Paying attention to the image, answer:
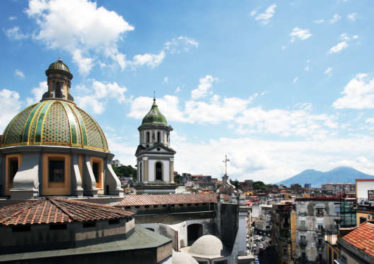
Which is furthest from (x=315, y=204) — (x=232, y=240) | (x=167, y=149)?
(x=167, y=149)

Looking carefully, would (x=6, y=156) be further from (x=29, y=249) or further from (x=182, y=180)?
(x=182, y=180)

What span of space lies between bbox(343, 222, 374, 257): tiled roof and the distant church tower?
23.9 metres

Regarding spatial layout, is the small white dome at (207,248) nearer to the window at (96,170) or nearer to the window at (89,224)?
the window at (96,170)

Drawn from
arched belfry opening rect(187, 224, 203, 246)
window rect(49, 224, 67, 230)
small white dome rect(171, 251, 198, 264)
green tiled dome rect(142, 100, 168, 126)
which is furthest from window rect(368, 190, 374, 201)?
window rect(49, 224, 67, 230)

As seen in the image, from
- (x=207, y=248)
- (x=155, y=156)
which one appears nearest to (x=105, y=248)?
(x=207, y=248)

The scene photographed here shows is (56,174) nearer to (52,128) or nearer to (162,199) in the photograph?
(52,128)

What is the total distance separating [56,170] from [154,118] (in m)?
19.8

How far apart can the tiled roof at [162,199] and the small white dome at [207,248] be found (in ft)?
18.6

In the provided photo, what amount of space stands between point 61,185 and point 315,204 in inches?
1159

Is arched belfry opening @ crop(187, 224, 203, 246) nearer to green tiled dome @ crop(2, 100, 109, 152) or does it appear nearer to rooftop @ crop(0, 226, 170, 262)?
green tiled dome @ crop(2, 100, 109, 152)

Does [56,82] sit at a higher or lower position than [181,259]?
higher

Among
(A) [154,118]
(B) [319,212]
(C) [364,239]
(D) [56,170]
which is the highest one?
(A) [154,118]

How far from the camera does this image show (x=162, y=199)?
27.2m

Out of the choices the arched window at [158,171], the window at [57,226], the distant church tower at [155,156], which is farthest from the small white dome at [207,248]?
the arched window at [158,171]
